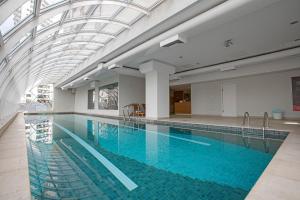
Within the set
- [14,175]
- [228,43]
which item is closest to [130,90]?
[228,43]

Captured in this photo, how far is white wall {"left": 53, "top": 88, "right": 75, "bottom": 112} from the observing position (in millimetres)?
21281

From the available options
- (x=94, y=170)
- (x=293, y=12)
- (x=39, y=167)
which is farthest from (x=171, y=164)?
(x=293, y=12)

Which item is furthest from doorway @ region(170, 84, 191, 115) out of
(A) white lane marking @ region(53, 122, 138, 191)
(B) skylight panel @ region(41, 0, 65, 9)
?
(A) white lane marking @ region(53, 122, 138, 191)

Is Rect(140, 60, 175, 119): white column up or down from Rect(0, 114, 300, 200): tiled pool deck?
up

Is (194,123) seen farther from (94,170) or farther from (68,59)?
(68,59)

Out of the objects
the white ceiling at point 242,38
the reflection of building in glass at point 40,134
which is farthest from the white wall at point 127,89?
the reflection of building in glass at point 40,134

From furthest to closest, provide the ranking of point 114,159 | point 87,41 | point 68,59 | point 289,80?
point 68,59
point 289,80
point 87,41
point 114,159

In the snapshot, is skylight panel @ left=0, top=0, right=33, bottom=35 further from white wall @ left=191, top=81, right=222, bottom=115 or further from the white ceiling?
white wall @ left=191, top=81, right=222, bottom=115

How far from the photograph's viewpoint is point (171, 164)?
316cm

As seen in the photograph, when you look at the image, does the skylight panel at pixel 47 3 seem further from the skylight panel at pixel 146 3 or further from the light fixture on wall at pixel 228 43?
the light fixture on wall at pixel 228 43

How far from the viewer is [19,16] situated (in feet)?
12.7

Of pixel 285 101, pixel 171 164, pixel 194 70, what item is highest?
pixel 194 70

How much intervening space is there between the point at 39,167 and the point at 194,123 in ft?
19.6

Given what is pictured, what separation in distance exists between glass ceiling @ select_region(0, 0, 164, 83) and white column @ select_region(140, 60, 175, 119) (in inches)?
111
